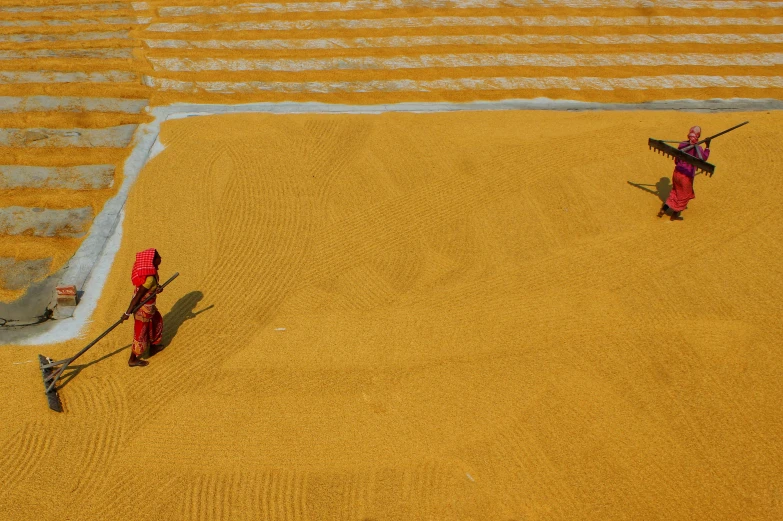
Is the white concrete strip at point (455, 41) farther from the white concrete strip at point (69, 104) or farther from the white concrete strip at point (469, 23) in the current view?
the white concrete strip at point (69, 104)

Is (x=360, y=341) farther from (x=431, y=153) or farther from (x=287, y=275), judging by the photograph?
(x=431, y=153)

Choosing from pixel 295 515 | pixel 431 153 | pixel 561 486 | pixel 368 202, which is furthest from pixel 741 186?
pixel 295 515

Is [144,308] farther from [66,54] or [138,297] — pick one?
[66,54]

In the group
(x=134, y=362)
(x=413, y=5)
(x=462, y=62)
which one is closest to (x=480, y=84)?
(x=462, y=62)

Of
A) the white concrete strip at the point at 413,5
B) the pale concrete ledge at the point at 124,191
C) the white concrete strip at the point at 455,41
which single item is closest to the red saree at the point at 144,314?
the pale concrete ledge at the point at 124,191

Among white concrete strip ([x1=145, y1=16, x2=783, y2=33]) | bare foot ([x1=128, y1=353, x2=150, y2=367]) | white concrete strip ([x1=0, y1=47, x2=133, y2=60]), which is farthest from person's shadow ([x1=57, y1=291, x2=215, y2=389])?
white concrete strip ([x1=145, y1=16, x2=783, y2=33])
